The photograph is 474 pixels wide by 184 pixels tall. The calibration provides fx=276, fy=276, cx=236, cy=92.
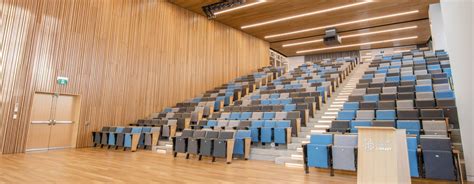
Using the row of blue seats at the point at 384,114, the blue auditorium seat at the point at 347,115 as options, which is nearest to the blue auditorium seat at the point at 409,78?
the row of blue seats at the point at 384,114

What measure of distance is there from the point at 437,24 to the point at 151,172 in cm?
813

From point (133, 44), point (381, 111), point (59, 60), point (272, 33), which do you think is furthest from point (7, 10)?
point (272, 33)

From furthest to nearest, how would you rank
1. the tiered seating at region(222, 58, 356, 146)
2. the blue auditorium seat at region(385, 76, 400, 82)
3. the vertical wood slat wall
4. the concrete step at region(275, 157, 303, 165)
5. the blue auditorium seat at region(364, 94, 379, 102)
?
the blue auditorium seat at region(385, 76, 400, 82) < the blue auditorium seat at region(364, 94, 379, 102) < the vertical wood slat wall < the tiered seating at region(222, 58, 356, 146) < the concrete step at region(275, 157, 303, 165)

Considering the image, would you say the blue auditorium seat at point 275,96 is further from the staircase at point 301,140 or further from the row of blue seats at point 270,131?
the row of blue seats at point 270,131

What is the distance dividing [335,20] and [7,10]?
8.13 m

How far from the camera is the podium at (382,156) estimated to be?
213 cm

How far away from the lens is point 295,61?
44.8 feet

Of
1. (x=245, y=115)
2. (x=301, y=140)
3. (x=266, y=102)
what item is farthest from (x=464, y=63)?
(x=266, y=102)

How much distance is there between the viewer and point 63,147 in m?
5.51

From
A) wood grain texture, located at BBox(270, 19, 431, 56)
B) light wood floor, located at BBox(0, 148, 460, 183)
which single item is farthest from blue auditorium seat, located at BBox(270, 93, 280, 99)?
wood grain texture, located at BBox(270, 19, 431, 56)

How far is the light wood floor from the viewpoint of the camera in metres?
2.78

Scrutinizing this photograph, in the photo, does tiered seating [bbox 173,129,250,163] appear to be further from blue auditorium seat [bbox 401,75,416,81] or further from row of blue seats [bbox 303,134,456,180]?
blue auditorium seat [bbox 401,75,416,81]

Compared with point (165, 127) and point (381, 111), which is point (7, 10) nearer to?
point (165, 127)

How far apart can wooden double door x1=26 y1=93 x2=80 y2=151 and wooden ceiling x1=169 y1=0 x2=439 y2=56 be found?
12.9 ft
